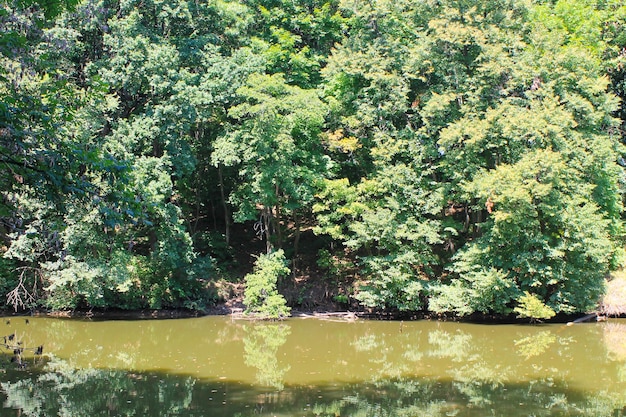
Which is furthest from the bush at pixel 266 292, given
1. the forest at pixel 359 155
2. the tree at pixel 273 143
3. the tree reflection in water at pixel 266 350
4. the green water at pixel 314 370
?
the tree at pixel 273 143

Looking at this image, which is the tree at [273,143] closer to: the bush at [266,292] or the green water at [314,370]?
the bush at [266,292]

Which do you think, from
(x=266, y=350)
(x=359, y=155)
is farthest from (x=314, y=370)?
(x=359, y=155)

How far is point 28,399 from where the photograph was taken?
952cm

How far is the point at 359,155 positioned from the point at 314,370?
11.6 m

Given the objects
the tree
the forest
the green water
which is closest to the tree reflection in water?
the green water

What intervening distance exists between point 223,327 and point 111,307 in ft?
15.0

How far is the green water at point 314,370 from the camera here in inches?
369

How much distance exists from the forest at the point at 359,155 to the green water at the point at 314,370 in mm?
1611

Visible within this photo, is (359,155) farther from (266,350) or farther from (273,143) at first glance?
(266,350)

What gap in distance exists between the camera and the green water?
938cm

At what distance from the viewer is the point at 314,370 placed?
1219 centimetres

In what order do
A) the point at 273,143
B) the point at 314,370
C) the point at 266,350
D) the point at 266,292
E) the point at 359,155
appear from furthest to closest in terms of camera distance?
1. the point at 359,155
2. the point at 273,143
3. the point at 266,292
4. the point at 266,350
5. the point at 314,370

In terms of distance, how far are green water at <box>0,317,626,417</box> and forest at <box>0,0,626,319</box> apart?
161cm

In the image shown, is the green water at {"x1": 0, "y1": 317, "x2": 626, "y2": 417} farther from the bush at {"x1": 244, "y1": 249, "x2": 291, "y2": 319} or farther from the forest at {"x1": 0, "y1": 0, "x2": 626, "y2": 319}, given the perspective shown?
the forest at {"x1": 0, "y1": 0, "x2": 626, "y2": 319}
